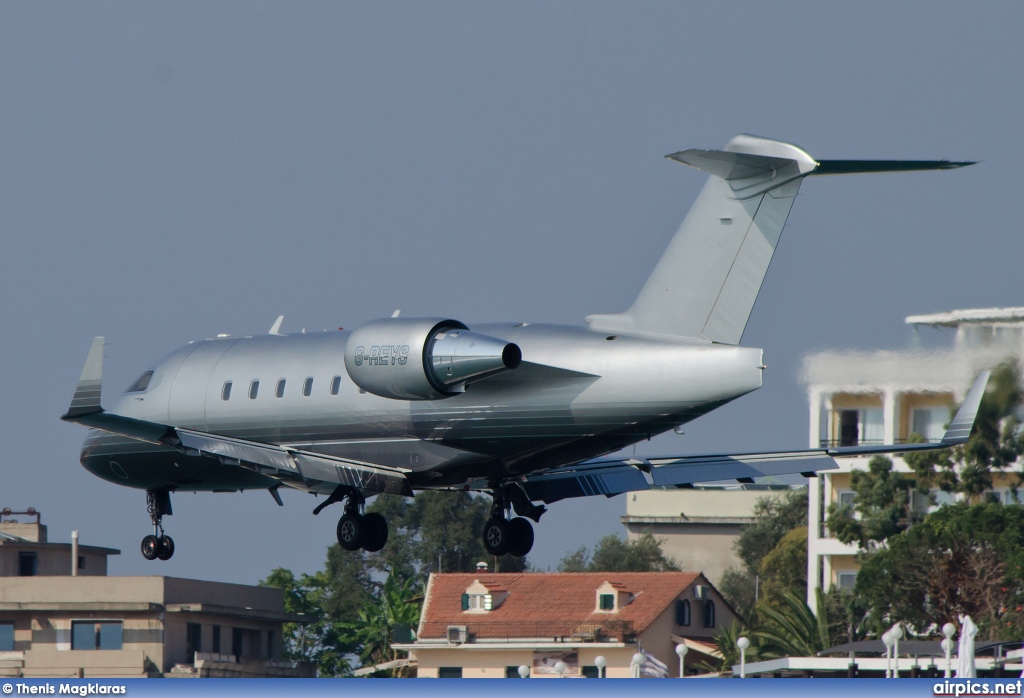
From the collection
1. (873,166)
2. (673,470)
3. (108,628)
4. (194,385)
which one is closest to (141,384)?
(194,385)

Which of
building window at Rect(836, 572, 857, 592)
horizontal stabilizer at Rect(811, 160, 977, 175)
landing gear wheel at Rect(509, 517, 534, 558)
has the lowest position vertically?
building window at Rect(836, 572, 857, 592)

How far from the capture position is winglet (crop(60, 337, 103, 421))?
98.6 feet

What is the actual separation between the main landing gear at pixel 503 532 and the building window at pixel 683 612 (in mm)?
32823

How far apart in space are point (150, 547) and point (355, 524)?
6.01 m

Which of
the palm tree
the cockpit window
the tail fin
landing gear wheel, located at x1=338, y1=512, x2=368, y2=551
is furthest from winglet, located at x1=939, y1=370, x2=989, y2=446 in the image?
the palm tree

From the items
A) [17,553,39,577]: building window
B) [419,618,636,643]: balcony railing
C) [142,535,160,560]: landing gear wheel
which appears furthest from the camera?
[17,553,39,577]: building window

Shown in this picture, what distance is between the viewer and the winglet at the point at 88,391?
30047mm

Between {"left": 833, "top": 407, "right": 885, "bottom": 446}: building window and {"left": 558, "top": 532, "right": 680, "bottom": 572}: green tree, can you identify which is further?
{"left": 558, "top": 532, "right": 680, "bottom": 572}: green tree

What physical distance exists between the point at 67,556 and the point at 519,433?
4018 cm

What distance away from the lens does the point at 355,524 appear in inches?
1355

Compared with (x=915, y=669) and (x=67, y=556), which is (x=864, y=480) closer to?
(x=915, y=669)

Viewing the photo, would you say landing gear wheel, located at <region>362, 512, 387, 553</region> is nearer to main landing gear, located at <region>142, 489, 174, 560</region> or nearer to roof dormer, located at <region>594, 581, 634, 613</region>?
main landing gear, located at <region>142, 489, 174, 560</region>

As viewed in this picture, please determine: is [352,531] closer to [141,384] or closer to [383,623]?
[141,384]

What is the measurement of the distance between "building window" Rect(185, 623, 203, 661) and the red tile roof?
7732 mm
